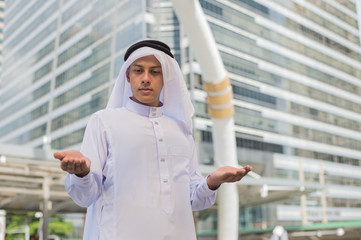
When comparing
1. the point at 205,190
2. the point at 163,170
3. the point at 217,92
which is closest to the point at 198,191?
the point at 205,190

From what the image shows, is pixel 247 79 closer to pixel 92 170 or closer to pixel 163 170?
pixel 163 170

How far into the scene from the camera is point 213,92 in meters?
7.61

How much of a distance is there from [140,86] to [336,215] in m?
69.7

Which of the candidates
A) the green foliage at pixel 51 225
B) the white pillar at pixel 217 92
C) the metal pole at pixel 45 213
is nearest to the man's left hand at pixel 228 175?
the white pillar at pixel 217 92

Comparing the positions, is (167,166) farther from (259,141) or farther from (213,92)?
(259,141)

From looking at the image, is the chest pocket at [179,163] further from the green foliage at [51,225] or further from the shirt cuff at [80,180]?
the green foliage at [51,225]

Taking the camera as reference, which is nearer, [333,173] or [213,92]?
[213,92]

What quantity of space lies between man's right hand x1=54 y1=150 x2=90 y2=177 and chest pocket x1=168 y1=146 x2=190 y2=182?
428mm

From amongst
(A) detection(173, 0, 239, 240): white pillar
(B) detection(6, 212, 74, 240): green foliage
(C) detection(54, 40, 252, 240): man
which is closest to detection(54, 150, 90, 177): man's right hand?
(C) detection(54, 40, 252, 240): man

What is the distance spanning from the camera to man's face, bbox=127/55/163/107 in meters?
1.92

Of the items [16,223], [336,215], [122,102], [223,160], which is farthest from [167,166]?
[336,215]

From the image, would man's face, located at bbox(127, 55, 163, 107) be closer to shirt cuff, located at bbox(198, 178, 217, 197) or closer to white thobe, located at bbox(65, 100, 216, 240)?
white thobe, located at bbox(65, 100, 216, 240)

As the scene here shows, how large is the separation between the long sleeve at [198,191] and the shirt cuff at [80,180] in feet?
1.64

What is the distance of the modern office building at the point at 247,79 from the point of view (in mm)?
50188
